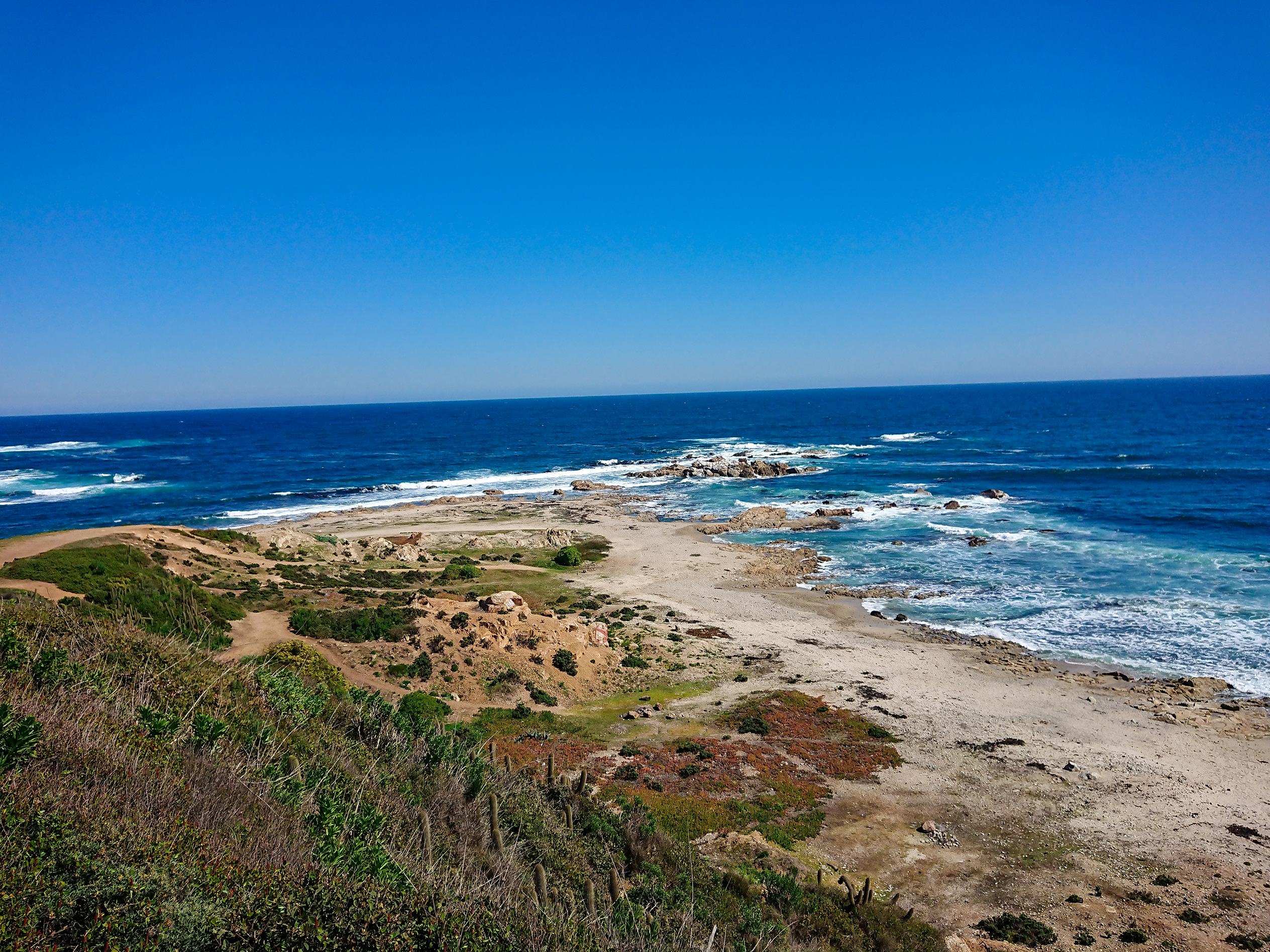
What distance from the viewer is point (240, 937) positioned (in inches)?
231

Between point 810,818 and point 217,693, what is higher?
point 217,693

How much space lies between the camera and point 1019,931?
47.8ft

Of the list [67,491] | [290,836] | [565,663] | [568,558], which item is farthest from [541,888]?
[67,491]

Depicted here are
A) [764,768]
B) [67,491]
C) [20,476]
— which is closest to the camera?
[764,768]

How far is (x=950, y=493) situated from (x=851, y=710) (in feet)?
180

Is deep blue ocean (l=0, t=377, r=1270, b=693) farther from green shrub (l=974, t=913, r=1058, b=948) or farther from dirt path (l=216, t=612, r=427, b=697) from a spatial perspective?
dirt path (l=216, t=612, r=427, b=697)

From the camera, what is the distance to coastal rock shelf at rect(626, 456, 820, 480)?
295 ft

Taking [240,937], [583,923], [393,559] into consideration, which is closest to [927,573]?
[393,559]

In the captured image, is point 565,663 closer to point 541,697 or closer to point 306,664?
point 541,697

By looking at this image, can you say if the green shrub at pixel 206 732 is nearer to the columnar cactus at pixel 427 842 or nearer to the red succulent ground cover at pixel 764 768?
the columnar cactus at pixel 427 842

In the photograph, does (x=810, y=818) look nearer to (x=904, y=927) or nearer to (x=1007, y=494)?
(x=904, y=927)

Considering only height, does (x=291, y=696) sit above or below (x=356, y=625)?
above

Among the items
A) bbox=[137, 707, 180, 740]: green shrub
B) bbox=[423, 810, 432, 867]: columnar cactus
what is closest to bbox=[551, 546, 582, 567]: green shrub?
bbox=[423, 810, 432, 867]: columnar cactus

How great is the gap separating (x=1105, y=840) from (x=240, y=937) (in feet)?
72.1
